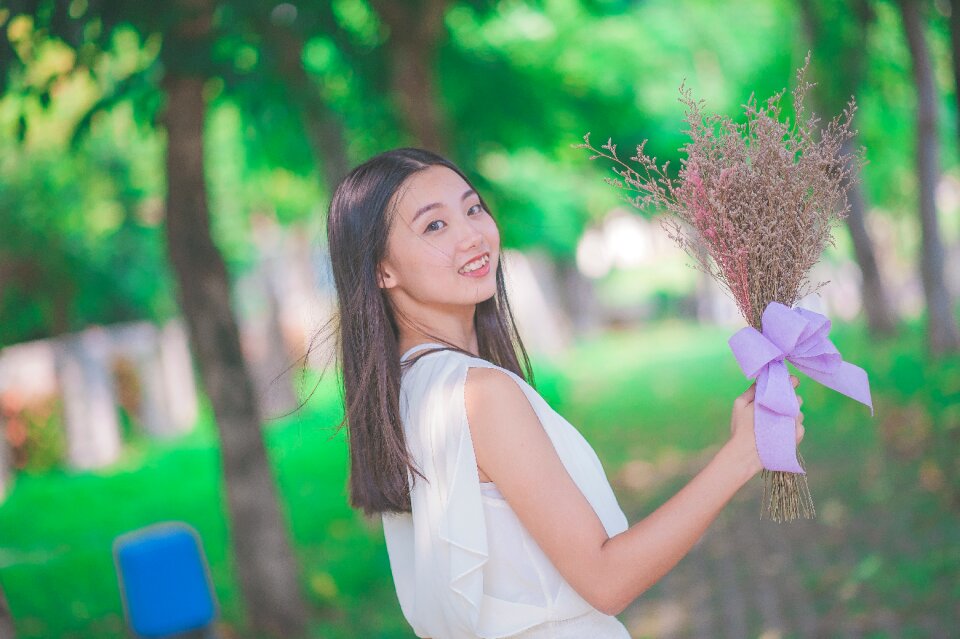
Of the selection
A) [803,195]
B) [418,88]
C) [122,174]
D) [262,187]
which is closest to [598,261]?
[262,187]

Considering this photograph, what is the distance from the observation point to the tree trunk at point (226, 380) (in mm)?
5953

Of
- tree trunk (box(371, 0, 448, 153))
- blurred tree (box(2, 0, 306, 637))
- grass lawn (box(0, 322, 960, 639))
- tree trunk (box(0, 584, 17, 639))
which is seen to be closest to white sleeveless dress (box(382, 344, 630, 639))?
grass lawn (box(0, 322, 960, 639))

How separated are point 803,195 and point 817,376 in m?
0.39

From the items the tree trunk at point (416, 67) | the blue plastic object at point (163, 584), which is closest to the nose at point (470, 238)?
the blue plastic object at point (163, 584)

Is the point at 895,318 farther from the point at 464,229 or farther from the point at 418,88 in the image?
the point at 464,229

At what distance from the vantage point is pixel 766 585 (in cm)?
641

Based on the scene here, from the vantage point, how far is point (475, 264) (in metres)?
2.39

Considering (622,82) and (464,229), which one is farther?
(622,82)

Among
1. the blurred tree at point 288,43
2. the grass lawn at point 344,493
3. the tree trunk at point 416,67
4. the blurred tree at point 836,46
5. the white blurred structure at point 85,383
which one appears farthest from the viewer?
the white blurred structure at point 85,383

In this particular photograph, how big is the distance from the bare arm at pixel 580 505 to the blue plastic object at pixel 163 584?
3157 millimetres

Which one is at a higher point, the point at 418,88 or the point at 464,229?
the point at 418,88

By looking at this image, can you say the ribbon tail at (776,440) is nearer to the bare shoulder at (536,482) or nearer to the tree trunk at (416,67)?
the bare shoulder at (536,482)

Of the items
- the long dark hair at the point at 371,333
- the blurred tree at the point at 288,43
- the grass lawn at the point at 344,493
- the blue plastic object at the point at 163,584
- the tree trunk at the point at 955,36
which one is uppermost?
the blurred tree at the point at 288,43

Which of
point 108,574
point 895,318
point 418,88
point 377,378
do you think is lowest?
point 895,318
